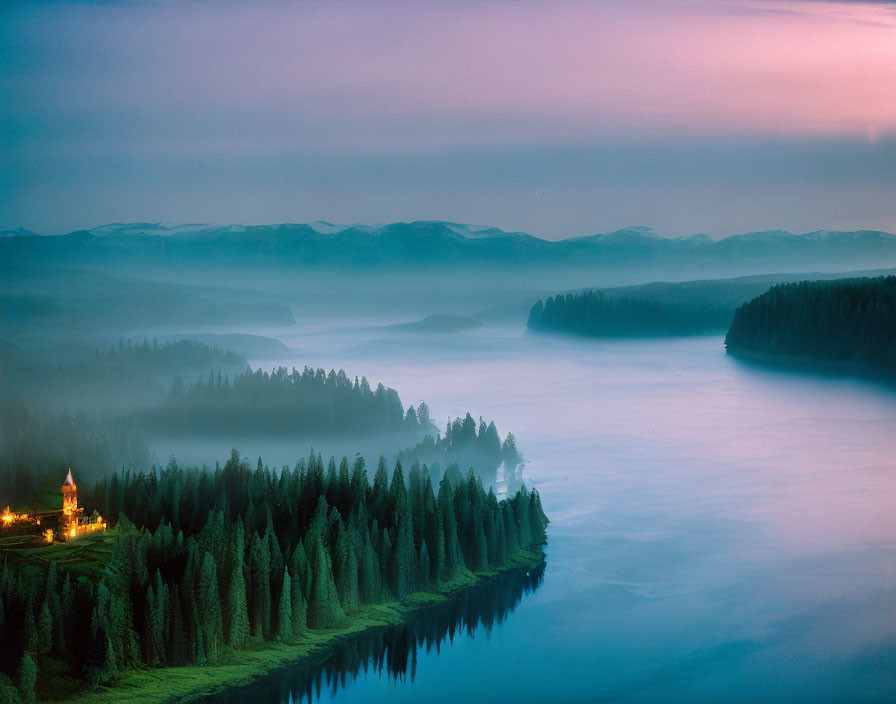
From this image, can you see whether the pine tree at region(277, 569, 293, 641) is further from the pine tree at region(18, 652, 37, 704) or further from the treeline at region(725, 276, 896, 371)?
the treeline at region(725, 276, 896, 371)

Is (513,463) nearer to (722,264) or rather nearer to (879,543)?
(879,543)

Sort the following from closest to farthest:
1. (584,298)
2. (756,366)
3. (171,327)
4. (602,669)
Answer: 1. (602,669)
2. (756,366)
3. (584,298)
4. (171,327)

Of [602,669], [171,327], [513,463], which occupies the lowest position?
[602,669]

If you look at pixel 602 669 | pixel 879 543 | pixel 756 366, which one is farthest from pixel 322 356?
pixel 602 669

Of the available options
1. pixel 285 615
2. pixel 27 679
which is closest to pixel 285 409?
pixel 285 615

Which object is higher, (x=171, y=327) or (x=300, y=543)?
(x=171, y=327)

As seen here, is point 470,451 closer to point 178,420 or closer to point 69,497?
point 69,497

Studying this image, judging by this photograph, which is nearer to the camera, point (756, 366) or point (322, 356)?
point (756, 366)
